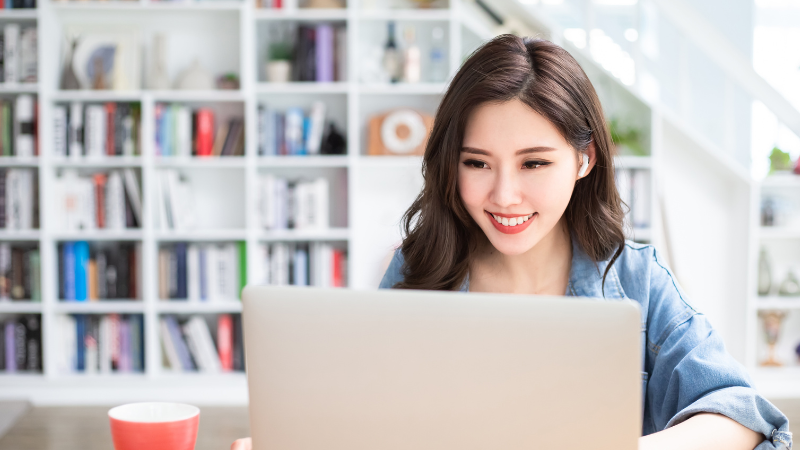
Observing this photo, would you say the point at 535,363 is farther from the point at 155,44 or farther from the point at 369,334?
the point at 155,44

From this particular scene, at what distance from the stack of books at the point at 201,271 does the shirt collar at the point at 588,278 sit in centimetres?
235

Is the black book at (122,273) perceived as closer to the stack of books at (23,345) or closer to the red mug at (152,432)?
the stack of books at (23,345)

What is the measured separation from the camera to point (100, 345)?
10.7 feet

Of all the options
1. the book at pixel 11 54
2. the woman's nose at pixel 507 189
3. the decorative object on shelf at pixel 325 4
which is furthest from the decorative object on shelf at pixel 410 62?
the woman's nose at pixel 507 189

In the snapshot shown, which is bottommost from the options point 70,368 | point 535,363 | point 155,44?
point 70,368

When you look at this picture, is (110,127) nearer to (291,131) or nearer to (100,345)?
(291,131)

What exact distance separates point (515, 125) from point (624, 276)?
340 mm

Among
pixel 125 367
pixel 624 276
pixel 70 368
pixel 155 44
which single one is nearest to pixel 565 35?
pixel 155 44

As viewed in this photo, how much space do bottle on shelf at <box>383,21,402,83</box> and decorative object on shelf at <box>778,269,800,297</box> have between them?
2293 mm

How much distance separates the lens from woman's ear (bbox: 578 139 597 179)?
107cm

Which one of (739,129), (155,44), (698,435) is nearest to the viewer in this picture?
(698,435)

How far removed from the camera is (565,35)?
3.32 m

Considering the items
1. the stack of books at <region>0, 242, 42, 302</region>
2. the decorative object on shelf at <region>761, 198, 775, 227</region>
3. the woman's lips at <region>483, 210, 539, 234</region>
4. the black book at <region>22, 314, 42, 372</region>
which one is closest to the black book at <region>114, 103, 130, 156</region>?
the stack of books at <region>0, 242, 42, 302</region>

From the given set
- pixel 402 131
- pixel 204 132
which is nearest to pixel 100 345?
pixel 204 132
